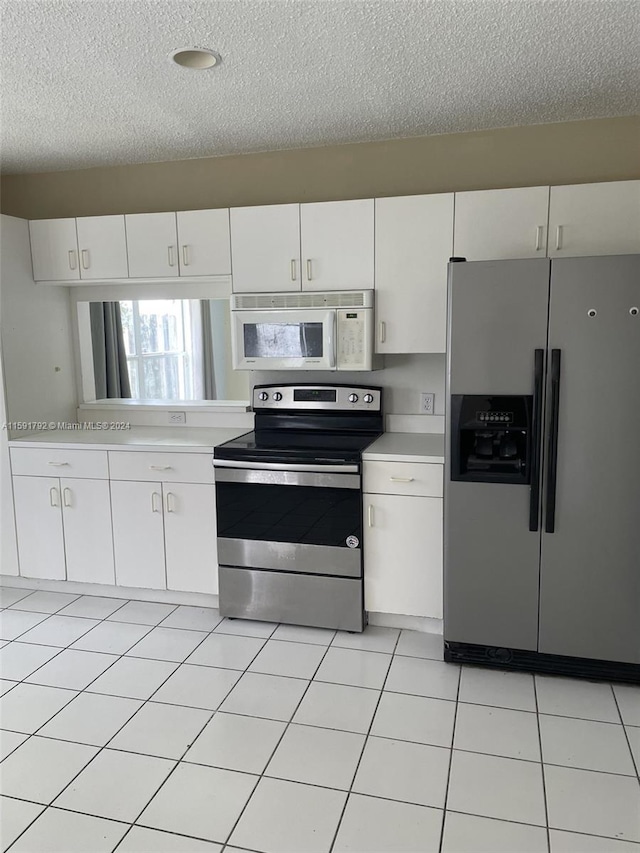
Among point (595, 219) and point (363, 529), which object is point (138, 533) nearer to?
point (363, 529)

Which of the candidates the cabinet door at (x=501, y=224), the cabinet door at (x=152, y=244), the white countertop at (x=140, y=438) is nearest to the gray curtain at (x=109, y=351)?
the white countertop at (x=140, y=438)

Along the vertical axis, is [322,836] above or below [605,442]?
below

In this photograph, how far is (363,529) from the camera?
3.05 meters

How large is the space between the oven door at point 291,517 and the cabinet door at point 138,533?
395mm

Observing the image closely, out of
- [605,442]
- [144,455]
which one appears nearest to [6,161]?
[144,455]

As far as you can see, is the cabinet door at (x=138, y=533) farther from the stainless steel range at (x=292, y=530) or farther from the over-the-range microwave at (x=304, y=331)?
the over-the-range microwave at (x=304, y=331)

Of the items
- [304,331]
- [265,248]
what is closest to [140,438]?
[304,331]

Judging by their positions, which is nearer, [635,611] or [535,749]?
[535,749]

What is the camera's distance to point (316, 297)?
10.7ft

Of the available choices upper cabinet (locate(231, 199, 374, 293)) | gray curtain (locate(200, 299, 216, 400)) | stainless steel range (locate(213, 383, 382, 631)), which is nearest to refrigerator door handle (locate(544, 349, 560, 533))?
stainless steel range (locate(213, 383, 382, 631))

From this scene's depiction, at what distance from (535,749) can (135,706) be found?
5.07 ft

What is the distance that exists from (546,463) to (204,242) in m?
2.11

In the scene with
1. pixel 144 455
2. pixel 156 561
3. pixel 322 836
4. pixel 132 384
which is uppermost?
pixel 132 384

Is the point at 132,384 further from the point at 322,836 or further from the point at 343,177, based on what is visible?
the point at 322,836
